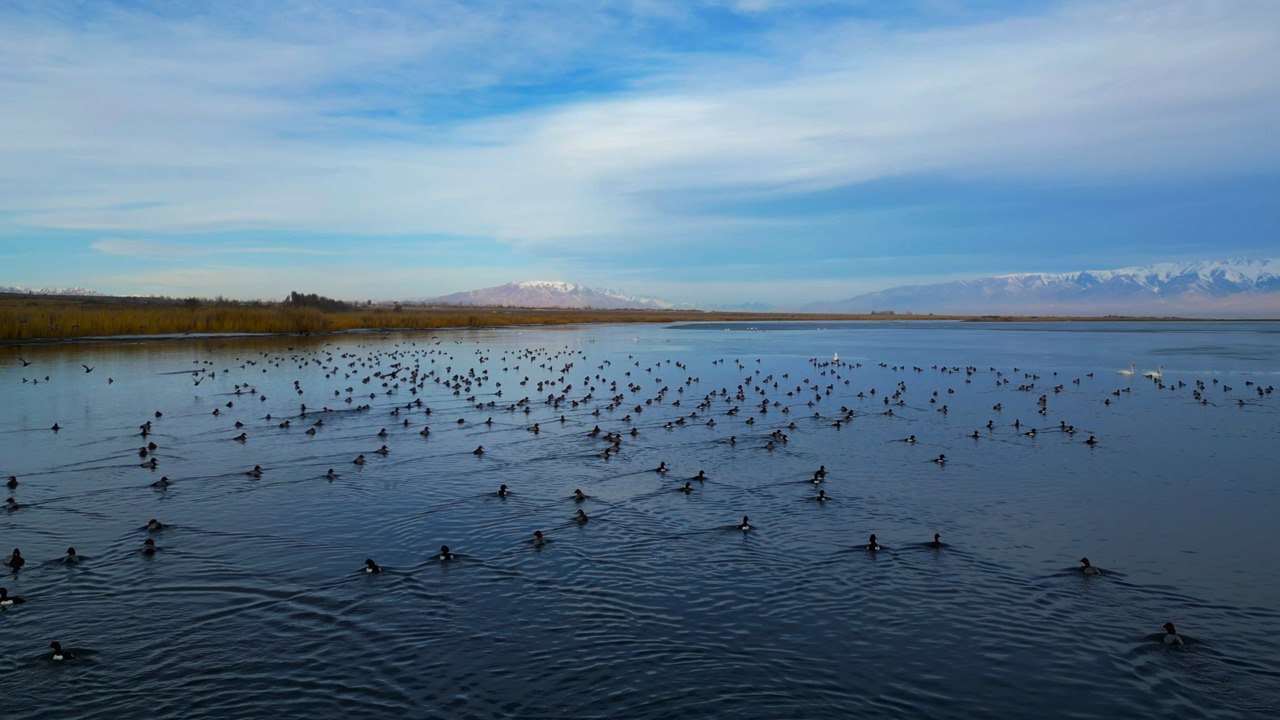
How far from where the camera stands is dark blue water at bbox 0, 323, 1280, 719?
9.58 meters

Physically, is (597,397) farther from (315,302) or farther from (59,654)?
(315,302)

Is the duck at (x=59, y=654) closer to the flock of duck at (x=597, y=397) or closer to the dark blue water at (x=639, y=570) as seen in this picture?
the flock of duck at (x=597, y=397)

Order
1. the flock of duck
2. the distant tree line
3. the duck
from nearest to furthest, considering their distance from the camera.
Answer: the duck, the flock of duck, the distant tree line

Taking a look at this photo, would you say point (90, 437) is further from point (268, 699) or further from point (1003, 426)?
point (1003, 426)

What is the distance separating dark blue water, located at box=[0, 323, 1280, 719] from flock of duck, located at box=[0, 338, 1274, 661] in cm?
38

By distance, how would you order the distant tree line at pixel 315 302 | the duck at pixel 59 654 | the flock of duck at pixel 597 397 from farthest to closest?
the distant tree line at pixel 315 302
the flock of duck at pixel 597 397
the duck at pixel 59 654

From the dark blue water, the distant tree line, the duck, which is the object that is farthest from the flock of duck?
the distant tree line

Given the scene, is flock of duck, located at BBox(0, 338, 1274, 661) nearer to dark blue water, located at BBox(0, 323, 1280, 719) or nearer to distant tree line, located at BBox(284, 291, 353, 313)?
dark blue water, located at BBox(0, 323, 1280, 719)

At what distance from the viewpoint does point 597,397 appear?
36.4 metres

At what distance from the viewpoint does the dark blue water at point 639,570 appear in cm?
958

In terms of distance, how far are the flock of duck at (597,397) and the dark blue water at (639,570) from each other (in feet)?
1.26

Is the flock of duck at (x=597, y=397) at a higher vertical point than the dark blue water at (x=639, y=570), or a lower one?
higher

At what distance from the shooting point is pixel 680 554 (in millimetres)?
14234

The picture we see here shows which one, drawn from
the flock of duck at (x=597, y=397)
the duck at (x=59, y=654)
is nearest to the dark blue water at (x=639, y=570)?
the duck at (x=59, y=654)
